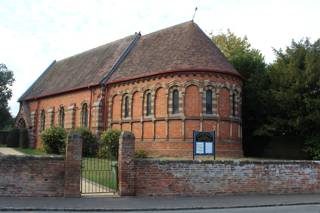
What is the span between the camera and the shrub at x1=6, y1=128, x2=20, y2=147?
4991 cm

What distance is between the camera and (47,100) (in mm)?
47250

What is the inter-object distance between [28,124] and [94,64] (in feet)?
42.1

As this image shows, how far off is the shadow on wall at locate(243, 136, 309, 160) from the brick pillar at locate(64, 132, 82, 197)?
78.4 feet

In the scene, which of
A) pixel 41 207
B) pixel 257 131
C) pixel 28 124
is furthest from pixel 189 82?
pixel 28 124

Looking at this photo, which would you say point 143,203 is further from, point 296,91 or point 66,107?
point 66,107

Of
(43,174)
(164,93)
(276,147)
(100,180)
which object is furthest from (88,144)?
(43,174)

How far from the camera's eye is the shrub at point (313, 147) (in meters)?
30.2

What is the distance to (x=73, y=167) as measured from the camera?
15.4 metres

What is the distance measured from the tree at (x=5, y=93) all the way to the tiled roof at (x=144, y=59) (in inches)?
976

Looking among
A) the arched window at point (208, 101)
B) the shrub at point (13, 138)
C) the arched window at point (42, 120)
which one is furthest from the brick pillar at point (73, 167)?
the shrub at point (13, 138)

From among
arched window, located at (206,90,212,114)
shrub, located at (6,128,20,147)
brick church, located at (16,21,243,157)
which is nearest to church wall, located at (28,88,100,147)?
brick church, located at (16,21,243,157)

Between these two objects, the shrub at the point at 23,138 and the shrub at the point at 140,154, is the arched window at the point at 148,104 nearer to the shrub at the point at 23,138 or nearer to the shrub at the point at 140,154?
the shrub at the point at 140,154

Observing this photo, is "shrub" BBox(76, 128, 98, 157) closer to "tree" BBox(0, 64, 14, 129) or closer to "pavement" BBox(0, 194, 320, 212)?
"pavement" BBox(0, 194, 320, 212)

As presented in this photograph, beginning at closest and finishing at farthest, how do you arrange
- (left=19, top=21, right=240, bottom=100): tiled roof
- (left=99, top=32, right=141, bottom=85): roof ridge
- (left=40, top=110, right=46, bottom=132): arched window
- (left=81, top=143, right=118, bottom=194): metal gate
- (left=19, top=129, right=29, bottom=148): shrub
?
(left=81, top=143, right=118, bottom=194): metal gate < (left=19, top=21, right=240, bottom=100): tiled roof < (left=99, top=32, right=141, bottom=85): roof ridge < (left=40, top=110, right=46, bottom=132): arched window < (left=19, top=129, right=29, bottom=148): shrub
